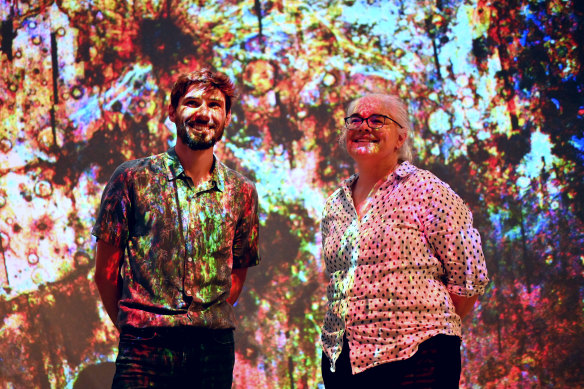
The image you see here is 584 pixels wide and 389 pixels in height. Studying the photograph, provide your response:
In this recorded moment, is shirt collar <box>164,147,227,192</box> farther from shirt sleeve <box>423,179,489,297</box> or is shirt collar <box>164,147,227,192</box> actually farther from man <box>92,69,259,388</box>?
shirt sleeve <box>423,179,489,297</box>

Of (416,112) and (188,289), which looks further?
(416,112)

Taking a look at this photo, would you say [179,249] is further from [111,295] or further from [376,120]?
[376,120]

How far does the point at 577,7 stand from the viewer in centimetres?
362

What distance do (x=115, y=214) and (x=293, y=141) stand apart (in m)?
2.10

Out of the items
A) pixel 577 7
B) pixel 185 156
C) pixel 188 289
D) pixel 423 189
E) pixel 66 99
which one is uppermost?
pixel 577 7

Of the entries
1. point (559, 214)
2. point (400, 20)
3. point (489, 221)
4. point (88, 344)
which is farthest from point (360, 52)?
point (88, 344)

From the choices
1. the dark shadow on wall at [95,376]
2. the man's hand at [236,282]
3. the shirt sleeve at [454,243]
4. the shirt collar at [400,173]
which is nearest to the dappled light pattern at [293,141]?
the dark shadow on wall at [95,376]

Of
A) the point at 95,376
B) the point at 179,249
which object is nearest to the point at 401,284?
the point at 179,249

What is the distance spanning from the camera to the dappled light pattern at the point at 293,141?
11.6 feet

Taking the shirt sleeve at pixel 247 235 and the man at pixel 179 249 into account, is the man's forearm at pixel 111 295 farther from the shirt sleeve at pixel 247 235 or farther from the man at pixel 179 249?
the shirt sleeve at pixel 247 235

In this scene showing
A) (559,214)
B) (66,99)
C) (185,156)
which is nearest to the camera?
(185,156)

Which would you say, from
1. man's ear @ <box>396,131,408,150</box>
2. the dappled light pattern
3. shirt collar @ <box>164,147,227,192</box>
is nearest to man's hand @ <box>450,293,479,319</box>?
man's ear @ <box>396,131,408,150</box>

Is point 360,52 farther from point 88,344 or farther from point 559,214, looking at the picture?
point 88,344

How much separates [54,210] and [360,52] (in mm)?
2054
